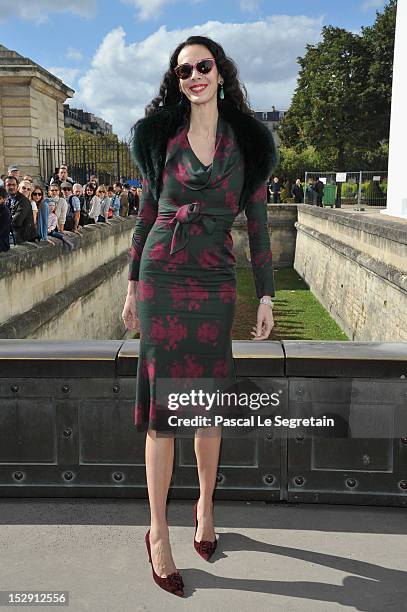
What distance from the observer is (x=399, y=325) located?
1284 cm

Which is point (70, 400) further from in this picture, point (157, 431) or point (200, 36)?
point (200, 36)

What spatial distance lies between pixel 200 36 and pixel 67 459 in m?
1.94

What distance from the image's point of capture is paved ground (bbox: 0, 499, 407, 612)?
240cm

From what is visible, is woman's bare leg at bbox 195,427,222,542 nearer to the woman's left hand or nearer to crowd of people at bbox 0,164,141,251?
the woman's left hand

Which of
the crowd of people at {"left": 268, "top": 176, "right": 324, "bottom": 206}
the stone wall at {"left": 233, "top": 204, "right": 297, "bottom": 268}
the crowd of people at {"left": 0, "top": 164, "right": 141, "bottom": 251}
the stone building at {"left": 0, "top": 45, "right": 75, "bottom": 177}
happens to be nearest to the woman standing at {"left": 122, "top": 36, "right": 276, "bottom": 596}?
the crowd of people at {"left": 0, "top": 164, "right": 141, "bottom": 251}

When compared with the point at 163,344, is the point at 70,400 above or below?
below

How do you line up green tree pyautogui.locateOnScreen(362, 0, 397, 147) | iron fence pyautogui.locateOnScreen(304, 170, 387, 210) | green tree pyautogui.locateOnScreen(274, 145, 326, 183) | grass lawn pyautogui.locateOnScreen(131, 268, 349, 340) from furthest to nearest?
1. green tree pyautogui.locateOnScreen(274, 145, 326, 183)
2. green tree pyautogui.locateOnScreen(362, 0, 397, 147)
3. iron fence pyautogui.locateOnScreen(304, 170, 387, 210)
4. grass lawn pyautogui.locateOnScreen(131, 268, 349, 340)

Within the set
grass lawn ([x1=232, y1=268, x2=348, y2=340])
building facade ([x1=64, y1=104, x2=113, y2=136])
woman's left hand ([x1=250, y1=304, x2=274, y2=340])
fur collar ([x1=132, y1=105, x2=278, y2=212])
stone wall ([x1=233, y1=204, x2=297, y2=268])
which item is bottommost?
grass lawn ([x1=232, y1=268, x2=348, y2=340])

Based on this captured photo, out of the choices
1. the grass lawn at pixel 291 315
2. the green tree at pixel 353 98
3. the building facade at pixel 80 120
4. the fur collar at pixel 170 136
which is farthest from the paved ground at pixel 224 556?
the building facade at pixel 80 120

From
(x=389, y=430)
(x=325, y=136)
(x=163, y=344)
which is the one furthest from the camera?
(x=325, y=136)

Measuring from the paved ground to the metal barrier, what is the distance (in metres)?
0.08

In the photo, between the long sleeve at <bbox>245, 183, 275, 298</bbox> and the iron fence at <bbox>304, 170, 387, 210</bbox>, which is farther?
the iron fence at <bbox>304, 170, 387, 210</bbox>

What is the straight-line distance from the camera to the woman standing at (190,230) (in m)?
2.54

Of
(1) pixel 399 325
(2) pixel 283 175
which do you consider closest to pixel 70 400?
(1) pixel 399 325
